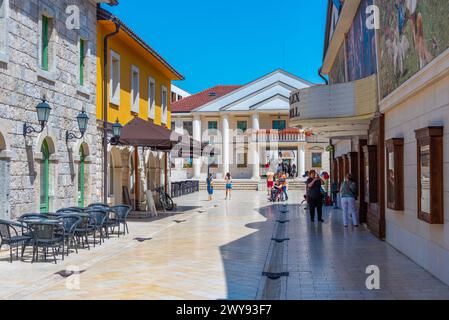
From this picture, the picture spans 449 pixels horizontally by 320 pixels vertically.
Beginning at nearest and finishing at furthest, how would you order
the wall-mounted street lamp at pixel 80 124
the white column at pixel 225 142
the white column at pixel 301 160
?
the wall-mounted street lamp at pixel 80 124 < the white column at pixel 301 160 < the white column at pixel 225 142

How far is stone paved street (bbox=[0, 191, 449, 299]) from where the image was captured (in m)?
7.63

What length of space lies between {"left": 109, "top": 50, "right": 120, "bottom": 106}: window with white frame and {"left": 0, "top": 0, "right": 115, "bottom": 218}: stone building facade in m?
1.78

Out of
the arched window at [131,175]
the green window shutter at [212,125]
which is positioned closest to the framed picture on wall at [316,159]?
the green window shutter at [212,125]

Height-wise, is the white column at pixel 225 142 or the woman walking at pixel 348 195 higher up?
the white column at pixel 225 142

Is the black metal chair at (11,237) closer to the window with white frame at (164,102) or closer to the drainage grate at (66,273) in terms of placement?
the drainage grate at (66,273)

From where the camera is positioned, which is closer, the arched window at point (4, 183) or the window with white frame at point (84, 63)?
the arched window at point (4, 183)

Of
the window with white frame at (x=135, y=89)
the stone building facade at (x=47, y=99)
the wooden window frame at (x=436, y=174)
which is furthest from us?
the window with white frame at (x=135, y=89)

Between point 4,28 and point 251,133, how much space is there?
140ft

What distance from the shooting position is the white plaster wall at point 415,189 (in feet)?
26.3

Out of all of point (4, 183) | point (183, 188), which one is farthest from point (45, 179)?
point (183, 188)

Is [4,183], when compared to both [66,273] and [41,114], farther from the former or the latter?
[66,273]

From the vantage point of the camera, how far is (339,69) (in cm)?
2280

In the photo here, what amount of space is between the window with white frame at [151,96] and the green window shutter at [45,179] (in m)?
10.9
